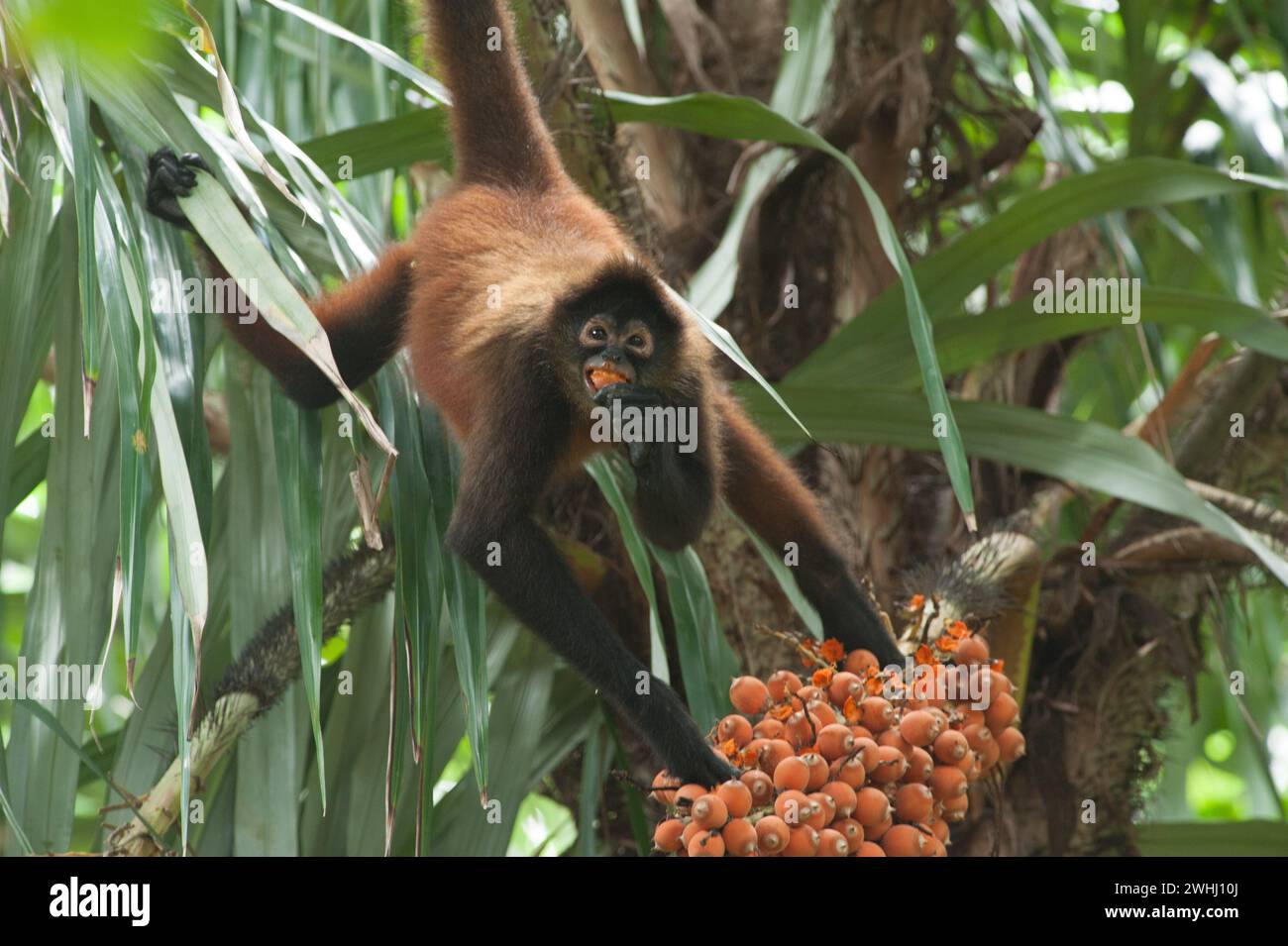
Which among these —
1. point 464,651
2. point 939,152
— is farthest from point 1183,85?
point 464,651

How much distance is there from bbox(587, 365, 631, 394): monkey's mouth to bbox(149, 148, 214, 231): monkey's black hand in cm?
106

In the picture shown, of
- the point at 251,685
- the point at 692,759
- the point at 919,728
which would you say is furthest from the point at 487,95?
the point at 919,728

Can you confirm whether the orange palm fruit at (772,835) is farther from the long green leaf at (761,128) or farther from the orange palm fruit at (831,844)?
the long green leaf at (761,128)

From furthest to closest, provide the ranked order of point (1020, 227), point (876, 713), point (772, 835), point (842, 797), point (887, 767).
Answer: point (1020, 227) < point (876, 713) < point (887, 767) < point (842, 797) < point (772, 835)

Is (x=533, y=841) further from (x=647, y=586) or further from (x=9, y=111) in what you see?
(x=9, y=111)

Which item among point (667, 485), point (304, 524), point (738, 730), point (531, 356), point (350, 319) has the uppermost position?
point (350, 319)

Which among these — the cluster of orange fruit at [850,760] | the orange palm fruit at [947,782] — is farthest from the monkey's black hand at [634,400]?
the orange palm fruit at [947,782]

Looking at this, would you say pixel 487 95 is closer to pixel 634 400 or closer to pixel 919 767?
pixel 634 400

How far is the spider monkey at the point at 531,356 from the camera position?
10.2ft

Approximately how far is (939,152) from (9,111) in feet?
9.87

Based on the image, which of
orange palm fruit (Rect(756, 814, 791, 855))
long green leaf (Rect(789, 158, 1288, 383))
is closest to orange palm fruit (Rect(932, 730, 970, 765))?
orange palm fruit (Rect(756, 814, 791, 855))

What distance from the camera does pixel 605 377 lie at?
3402mm

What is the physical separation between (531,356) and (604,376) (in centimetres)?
20

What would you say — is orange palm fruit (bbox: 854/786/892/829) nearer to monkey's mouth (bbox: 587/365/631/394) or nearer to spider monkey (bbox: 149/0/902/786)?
spider monkey (bbox: 149/0/902/786)
